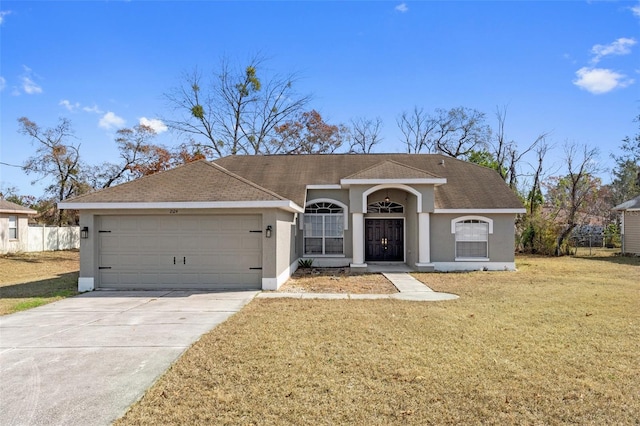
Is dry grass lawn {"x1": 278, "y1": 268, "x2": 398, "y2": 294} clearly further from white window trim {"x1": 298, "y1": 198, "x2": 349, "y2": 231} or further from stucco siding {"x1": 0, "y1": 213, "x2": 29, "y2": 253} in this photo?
stucco siding {"x1": 0, "y1": 213, "x2": 29, "y2": 253}

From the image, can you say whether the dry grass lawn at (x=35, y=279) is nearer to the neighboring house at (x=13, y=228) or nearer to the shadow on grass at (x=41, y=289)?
the shadow on grass at (x=41, y=289)

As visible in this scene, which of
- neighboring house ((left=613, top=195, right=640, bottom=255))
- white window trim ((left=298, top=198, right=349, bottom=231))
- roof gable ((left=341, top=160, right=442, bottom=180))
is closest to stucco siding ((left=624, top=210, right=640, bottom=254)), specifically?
neighboring house ((left=613, top=195, right=640, bottom=255))

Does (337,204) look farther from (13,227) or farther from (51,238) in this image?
(51,238)

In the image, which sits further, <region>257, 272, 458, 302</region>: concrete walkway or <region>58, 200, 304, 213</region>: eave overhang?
<region>58, 200, 304, 213</region>: eave overhang

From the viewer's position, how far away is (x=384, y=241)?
56.1 ft

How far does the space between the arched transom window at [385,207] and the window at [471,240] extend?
254cm

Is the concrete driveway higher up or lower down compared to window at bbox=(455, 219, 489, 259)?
lower down

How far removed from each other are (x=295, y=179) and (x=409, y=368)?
1276cm

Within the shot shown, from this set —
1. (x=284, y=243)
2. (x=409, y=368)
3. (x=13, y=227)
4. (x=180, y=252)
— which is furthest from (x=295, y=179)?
(x=13, y=227)

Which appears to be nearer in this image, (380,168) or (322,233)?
(380,168)

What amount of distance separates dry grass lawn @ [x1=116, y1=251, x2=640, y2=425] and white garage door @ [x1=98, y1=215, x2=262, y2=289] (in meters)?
2.84

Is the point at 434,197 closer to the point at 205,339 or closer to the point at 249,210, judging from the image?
the point at 249,210

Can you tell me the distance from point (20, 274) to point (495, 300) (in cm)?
1787

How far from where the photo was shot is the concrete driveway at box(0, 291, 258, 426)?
398 centimetres
